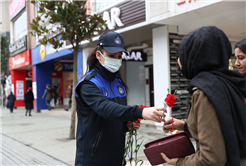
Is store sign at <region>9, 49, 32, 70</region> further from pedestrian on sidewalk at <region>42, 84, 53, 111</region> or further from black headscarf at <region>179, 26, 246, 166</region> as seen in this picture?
black headscarf at <region>179, 26, 246, 166</region>

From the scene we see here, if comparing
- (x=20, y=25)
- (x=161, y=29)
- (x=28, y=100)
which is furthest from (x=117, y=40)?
(x=20, y=25)

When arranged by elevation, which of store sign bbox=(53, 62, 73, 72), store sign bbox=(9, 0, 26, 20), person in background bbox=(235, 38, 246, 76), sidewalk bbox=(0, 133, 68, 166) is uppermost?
store sign bbox=(9, 0, 26, 20)

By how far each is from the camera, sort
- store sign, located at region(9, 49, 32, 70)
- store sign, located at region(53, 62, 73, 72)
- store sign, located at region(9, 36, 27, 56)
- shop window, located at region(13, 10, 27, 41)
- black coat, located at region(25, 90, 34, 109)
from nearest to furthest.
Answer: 1. black coat, located at region(25, 90, 34, 109)
2. store sign, located at region(9, 49, 32, 70)
3. store sign, located at region(53, 62, 73, 72)
4. store sign, located at region(9, 36, 27, 56)
5. shop window, located at region(13, 10, 27, 41)

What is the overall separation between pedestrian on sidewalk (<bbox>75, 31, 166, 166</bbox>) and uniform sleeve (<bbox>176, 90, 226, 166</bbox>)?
0.40 meters

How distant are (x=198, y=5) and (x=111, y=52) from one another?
468 centimetres

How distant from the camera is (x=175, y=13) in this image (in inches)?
254

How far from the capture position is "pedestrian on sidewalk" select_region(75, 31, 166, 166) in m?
1.66

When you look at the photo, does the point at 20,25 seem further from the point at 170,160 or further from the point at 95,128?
the point at 170,160

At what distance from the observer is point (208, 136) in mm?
1239

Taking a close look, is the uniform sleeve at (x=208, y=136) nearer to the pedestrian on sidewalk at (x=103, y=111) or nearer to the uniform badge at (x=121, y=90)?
the pedestrian on sidewalk at (x=103, y=111)

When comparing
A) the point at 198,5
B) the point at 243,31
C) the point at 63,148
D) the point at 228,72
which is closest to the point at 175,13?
the point at 198,5

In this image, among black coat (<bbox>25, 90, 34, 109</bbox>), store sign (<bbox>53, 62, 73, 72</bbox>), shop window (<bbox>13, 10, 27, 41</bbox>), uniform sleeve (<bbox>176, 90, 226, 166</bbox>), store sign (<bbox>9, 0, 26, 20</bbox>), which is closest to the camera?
uniform sleeve (<bbox>176, 90, 226, 166</bbox>)

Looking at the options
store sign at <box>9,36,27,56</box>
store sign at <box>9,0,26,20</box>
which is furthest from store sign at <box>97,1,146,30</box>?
store sign at <box>9,0,26,20</box>

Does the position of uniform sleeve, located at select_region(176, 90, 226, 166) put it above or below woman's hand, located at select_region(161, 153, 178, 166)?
above
